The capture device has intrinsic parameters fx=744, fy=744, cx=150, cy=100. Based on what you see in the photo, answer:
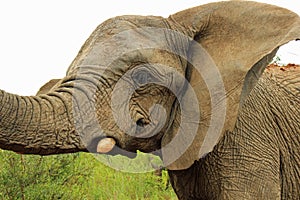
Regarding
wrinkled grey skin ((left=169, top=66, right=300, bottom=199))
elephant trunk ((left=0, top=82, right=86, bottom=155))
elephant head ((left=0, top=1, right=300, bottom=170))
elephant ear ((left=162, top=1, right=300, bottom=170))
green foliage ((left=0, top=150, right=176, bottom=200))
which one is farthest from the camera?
green foliage ((left=0, top=150, right=176, bottom=200))

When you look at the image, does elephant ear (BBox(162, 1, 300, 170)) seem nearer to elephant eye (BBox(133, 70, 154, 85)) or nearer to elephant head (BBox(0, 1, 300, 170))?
elephant head (BBox(0, 1, 300, 170))

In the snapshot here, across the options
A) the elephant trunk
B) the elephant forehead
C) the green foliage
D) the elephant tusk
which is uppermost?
the elephant forehead

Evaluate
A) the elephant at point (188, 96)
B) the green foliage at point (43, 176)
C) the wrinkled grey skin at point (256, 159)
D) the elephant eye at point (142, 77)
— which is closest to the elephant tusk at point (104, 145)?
the elephant at point (188, 96)

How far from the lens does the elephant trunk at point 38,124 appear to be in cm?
322

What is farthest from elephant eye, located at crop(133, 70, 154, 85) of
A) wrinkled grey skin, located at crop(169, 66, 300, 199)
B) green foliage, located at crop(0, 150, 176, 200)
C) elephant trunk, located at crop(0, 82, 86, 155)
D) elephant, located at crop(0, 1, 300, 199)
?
green foliage, located at crop(0, 150, 176, 200)

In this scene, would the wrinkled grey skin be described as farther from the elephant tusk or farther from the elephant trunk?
the elephant trunk

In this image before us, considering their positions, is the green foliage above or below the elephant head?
below

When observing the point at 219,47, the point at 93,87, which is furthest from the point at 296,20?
the point at 93,87

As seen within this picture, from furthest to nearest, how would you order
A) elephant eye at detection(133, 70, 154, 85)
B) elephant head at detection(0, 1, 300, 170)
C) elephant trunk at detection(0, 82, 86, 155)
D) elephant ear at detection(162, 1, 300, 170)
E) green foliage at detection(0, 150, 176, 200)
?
green foliage at detection(0, 150, 176, 200) < elephant ear at detection(162, 1, 300, 170) < elephant eye at detection(133, 70, 154, 85) < elephant head at detection(0, 1, 300, 170) < elephant trunk at detection(0, 82, 86, 155)

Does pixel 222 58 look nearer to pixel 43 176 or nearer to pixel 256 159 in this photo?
pixel 256 159

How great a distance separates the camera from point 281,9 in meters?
3.91

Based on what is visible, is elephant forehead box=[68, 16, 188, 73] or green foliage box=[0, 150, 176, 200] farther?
green foliage box=[0, 150, 176, 200]

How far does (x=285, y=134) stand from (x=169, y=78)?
0.93 m

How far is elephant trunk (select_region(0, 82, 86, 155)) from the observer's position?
10.6 ft
